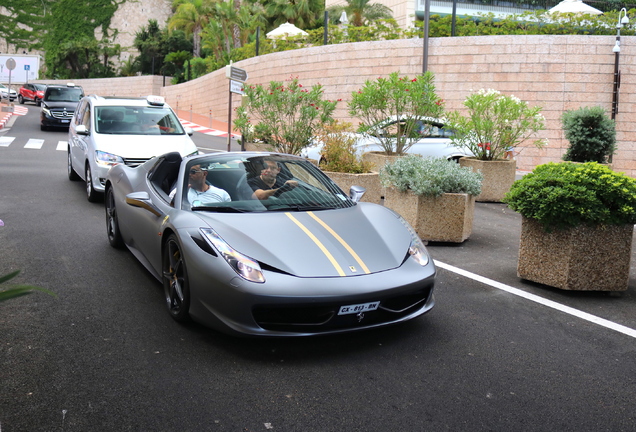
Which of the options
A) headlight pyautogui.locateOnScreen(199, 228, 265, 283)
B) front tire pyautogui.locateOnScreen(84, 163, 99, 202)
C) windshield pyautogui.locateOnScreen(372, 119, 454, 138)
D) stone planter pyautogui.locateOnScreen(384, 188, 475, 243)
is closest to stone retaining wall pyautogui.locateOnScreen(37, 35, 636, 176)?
windshield pyautogui.locateOnScreen(372, 119, 454, 138)

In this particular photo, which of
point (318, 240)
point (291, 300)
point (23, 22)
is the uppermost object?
point (23, 22)

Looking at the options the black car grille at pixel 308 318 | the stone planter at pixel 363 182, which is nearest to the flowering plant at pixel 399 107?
the stone planter at pixel 363 182

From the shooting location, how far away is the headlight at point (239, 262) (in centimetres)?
415

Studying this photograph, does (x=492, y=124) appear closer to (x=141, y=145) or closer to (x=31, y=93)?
(x=141, y=145)

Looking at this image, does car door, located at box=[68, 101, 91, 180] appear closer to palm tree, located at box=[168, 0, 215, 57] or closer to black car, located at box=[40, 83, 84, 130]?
black car, located at box=[40, 83, 84, 130]

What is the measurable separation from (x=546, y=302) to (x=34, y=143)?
736 inches

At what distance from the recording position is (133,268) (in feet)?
21.0

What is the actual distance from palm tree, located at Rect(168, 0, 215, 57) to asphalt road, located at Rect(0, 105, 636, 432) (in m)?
50.4

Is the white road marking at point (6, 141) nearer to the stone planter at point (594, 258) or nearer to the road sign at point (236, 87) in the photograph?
the road sign at point (236, 87)

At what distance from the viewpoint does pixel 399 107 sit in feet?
41.1

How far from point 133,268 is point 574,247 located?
4174 millimetres

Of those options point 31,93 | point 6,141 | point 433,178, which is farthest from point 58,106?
point 31,93

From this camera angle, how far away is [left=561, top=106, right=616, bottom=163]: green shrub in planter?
13.7m

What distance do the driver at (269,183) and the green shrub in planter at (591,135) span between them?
992cm
